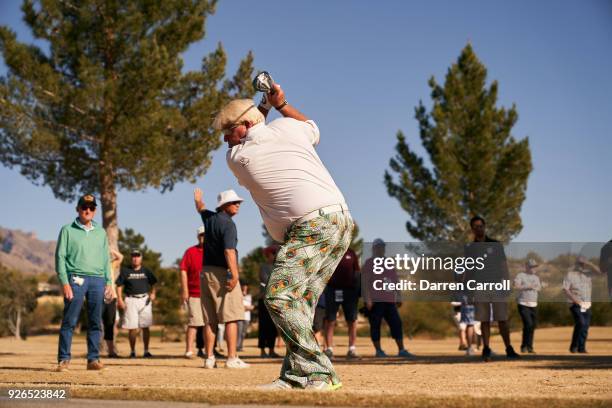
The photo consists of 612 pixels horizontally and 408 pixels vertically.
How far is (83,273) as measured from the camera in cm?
995

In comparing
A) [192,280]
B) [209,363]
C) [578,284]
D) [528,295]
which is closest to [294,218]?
[209,363]

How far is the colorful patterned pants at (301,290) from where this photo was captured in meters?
5.54

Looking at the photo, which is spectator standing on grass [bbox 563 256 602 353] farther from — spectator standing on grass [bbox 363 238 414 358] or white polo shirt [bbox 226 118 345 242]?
white polo shirt [bbox 226 118 345 242]

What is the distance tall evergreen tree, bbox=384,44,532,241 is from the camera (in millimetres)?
39906

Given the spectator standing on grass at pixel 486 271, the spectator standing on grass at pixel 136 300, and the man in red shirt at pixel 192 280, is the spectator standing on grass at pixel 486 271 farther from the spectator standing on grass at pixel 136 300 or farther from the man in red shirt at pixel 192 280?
the spectator standing on grass at pixel 136 300

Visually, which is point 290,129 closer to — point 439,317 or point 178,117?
point 178,117

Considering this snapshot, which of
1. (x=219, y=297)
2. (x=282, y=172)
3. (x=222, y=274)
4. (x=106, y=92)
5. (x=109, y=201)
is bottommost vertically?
(x=219, y=297)

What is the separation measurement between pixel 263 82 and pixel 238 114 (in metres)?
0.27

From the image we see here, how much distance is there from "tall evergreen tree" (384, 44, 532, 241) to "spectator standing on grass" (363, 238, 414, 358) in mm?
24458

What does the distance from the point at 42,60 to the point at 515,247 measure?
12.8 metres

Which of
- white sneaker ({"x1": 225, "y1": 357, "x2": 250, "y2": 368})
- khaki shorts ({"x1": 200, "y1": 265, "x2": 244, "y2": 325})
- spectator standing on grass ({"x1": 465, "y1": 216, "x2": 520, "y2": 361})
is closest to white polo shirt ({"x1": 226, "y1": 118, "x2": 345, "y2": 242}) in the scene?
khaki shorts ({"x1": 200, "y1": 265, "x2": 244, "y2": 325})

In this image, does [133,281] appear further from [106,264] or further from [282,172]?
[282,172]

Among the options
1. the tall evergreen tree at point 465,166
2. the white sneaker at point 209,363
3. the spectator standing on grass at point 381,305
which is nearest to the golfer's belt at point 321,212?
the white sneaker at point 209,363

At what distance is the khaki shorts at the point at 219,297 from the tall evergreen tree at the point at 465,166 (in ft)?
95.9
